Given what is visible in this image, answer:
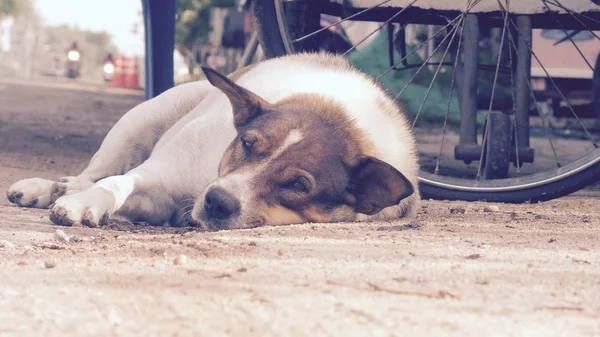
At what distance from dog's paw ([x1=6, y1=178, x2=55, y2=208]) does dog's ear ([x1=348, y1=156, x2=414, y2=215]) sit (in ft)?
4.73

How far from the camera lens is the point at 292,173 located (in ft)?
11.5

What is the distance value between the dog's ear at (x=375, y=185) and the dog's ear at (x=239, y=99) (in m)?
0.46

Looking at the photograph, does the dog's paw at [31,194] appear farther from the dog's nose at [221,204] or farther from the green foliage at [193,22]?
the green foliage at [193,22]

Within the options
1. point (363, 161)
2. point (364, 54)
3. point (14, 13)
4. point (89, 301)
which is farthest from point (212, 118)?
point (14, 13)

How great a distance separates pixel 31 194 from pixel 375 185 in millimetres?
1583

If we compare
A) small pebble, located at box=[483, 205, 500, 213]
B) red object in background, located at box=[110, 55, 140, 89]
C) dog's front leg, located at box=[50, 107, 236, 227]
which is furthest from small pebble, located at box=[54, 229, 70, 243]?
red object in background, located at box=[110, 55, 140, 89]

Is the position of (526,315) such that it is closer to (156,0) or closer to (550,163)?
(156,0)

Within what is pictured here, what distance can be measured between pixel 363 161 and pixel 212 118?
89 cm

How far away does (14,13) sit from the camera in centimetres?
5566

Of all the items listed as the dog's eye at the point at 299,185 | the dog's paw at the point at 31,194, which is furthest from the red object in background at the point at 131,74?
the dog's eye at the point at 299,185

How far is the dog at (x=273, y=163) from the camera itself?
11.5ft

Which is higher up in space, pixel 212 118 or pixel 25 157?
pixel 212 118

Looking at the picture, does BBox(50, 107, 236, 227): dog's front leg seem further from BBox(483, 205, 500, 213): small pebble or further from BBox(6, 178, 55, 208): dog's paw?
BBox(483, 205, 500, 213): small pebble

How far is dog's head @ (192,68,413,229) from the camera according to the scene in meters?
3.48
